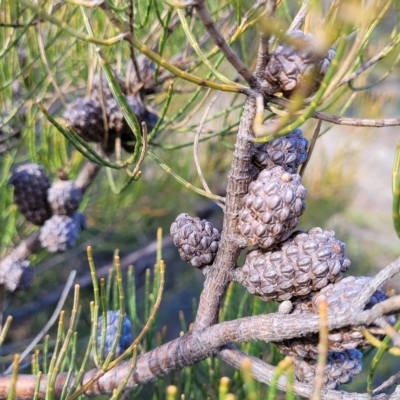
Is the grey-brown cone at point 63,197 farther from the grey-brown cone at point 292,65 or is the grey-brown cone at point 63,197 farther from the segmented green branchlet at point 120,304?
the grey-brown cone at point 292,65

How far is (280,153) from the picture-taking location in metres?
0.37

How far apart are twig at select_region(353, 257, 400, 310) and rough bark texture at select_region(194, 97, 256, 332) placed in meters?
0.11

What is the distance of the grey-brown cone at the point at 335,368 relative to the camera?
15.0 inches

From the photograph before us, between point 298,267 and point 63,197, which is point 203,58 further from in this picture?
point 63,197

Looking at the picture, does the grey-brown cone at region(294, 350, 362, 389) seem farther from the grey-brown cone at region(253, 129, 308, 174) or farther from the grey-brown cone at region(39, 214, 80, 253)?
the grey-brown cone at region(39, 214, 80, 253)

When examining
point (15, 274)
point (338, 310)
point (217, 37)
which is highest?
point (217, 37)

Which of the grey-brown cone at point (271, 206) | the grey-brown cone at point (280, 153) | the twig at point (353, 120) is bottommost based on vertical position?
the grey-brown cone at point (271, 206)

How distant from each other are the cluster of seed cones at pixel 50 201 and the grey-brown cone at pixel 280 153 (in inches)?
15.9

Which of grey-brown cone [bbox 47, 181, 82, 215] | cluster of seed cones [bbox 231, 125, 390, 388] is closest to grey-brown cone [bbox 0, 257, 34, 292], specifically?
grey-brown cone [bbox 47, 181, 82, 215]

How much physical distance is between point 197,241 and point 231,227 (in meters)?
0.04

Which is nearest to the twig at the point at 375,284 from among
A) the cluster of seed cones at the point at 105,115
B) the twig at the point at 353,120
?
the twig at the point at 353,120

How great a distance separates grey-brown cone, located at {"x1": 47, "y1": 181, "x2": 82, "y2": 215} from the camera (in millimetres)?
665

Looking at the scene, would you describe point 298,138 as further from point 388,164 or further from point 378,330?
point 388,164

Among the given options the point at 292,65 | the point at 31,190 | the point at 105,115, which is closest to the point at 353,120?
the point at 292,65
